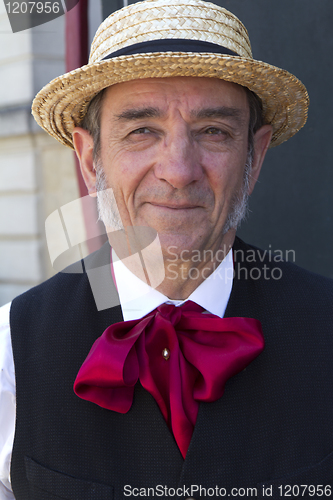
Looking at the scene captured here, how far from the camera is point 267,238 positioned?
9.32 ft

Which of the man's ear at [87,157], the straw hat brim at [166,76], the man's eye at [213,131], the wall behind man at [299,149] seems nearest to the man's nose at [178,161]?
the man's eye at [213,131]

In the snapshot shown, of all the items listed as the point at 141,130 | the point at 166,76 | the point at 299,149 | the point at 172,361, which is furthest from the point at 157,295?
the point at 299,149

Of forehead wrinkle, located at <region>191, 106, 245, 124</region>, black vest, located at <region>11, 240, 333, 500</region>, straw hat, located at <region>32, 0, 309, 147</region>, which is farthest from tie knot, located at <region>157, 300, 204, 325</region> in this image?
straw hat, located at <region>32, 0, 309, 147</region>

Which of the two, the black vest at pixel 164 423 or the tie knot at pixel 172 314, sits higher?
the tie knot at pixel 172 314

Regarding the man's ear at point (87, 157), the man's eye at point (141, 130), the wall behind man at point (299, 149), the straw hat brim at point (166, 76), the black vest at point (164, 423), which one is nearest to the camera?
the black vest at point (164, 423)

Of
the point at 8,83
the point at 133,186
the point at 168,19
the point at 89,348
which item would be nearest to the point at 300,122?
the point at 168,19

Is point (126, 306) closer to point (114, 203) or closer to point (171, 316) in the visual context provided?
point (171, 316)

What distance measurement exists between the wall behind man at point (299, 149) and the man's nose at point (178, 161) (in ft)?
4.74

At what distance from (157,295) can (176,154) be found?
509 millimetres

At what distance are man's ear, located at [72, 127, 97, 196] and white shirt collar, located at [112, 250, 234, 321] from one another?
40 centimetres

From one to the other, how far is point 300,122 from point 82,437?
152cm

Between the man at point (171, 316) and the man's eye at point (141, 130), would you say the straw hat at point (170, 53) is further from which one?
the man's eye at point (141, 130)

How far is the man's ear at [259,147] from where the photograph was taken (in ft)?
5.84

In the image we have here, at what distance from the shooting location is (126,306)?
1569 millimetres
